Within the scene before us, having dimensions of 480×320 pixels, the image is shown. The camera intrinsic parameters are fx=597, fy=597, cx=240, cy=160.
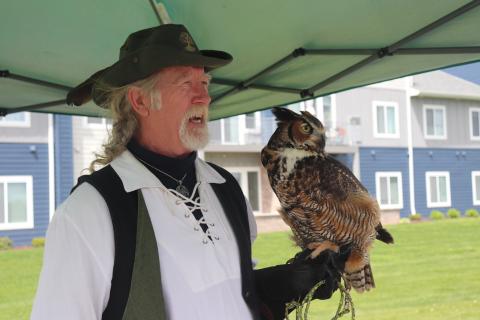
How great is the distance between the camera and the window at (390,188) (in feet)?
70.8

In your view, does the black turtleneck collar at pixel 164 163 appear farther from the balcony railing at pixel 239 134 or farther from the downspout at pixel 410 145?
the downspout at pixel 410 145

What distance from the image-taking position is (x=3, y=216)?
14781mm

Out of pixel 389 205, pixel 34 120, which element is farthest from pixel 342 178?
pixel 389 205

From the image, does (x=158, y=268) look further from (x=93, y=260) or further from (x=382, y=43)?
(x=382, y=43)

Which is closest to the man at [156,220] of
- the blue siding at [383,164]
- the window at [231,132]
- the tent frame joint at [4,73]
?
the tent frame joint at [4,73]

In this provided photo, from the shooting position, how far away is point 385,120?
21984 millimetres

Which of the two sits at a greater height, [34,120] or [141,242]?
[34,120]

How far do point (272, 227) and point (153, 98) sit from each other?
1653 cm

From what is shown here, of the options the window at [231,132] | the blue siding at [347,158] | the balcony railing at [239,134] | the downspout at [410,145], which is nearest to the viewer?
the balcony railing at [239,134]

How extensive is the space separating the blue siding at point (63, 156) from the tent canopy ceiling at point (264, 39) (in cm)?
1229

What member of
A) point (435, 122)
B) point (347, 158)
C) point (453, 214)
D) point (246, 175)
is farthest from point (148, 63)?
point (435, 122)

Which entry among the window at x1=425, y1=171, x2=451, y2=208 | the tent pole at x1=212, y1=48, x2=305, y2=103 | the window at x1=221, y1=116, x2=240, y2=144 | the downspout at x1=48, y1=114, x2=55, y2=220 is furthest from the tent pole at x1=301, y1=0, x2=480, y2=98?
the window at x1=425, y1=171, x2=451, y2=208

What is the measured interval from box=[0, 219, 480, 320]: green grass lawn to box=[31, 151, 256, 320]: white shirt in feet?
12.0

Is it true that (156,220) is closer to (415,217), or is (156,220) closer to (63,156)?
(63,156)
